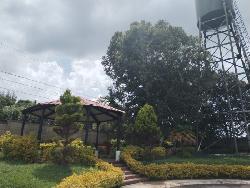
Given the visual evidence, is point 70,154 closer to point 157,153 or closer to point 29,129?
point 157,153

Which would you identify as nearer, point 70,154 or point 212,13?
point 70,154

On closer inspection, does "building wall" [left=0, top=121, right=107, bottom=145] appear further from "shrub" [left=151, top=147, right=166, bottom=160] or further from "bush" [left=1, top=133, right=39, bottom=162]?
"bush" [left=1, top=133, right=39, bottom=162]

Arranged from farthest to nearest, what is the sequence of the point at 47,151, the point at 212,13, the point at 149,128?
the point at 212,13, the point at 149,128, the point at 47,151

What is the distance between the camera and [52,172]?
15461 millimetres

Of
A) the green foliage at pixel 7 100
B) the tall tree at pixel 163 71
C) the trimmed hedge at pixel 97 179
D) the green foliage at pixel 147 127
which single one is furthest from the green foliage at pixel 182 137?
the green foliage at pixel 7 100

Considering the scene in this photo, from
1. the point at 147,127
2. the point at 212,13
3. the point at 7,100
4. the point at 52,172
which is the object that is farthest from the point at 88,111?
the point at 7,100

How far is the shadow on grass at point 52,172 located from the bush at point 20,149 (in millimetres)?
1587

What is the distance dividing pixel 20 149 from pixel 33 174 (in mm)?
3924

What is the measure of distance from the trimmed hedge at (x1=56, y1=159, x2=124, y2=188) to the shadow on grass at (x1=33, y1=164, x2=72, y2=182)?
1.02 meters

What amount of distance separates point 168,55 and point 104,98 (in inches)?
358

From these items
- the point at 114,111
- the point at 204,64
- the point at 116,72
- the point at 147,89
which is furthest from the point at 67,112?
the point at 204,64

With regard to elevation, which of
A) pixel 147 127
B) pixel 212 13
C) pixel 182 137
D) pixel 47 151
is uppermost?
pixel 212 13

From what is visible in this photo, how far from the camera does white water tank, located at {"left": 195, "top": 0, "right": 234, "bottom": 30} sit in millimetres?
36656

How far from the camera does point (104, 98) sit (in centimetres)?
3688
